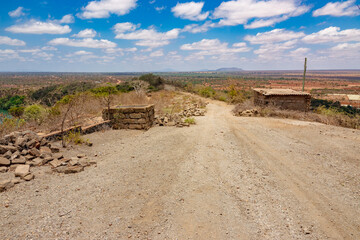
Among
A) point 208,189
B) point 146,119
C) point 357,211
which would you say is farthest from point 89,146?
point 357,211

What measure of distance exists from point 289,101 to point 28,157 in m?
11.8

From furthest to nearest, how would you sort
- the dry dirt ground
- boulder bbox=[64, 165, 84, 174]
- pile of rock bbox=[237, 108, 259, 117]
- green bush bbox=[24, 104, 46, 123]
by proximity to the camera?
1. pile of rock bbox=[237, 108, 259, 117]
2. green bush bbox=[24, 104, 46, 123]
3. boulder bbox=[64, 165, 84, 174]
4. the dry dirt ground

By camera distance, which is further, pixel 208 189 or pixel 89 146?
pixel 89 146

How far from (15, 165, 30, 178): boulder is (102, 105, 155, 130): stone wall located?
407 centimetres

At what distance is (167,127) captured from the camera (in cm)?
821

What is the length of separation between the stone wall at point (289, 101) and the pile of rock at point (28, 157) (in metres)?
10.0

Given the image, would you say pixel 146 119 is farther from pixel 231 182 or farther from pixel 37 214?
pixel 37 214

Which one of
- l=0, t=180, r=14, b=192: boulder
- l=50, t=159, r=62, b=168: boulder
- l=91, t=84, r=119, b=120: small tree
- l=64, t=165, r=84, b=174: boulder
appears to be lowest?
l=64, t=165, r=84, b=174: boulder

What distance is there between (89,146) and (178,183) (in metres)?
3.18

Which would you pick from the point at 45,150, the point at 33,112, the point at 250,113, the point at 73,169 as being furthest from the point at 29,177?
the point at 250,113

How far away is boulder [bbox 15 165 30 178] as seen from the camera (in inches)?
143

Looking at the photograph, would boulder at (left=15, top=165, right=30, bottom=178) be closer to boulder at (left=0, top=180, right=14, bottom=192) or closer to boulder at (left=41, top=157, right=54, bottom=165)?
boulder at (left=0, top=180, right=14, bottom=192)

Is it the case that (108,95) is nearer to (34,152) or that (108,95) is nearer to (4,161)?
(34,152)

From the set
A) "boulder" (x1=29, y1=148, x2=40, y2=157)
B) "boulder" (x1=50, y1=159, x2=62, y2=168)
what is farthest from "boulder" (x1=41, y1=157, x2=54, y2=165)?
"boulder" (x1=29, y1=148, x2=40, y2=157)
